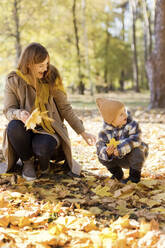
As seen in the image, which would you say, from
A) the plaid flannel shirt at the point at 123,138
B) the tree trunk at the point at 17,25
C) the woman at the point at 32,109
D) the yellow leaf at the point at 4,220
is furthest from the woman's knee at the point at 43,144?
the tree trunk at the point at 17,25

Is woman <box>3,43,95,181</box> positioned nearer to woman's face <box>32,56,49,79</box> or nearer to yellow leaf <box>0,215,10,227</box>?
woman's face <box>32,56,49,79</box>

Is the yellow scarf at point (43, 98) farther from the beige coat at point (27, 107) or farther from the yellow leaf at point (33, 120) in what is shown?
the yellow leaf at point (33, 120)

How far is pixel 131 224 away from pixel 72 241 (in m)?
0.39

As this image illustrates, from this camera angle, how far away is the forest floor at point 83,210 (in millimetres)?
1616

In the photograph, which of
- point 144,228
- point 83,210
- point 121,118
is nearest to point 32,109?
point 121,118

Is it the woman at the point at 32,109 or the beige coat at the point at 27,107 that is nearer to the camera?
the woman at the point at 32,109

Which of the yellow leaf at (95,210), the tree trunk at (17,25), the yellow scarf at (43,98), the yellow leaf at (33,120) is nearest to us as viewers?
the yellow leaf at (95,210)

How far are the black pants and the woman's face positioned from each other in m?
0.47

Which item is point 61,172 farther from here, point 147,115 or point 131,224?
point 147,115

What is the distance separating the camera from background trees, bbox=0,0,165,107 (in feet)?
43.0

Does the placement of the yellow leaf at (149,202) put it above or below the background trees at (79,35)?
below

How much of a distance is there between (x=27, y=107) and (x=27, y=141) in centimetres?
34

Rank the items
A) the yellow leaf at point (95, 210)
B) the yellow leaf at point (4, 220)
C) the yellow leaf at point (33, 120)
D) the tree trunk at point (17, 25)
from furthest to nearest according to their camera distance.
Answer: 1. the tree trunk at point (17, 25)
2. the yellow leaf at point (33, 120)
3. the yellow leaf at point (95, 210)
4. the yellow leaf at point (4, 220)

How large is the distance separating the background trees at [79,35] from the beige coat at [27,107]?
5.04 metres
